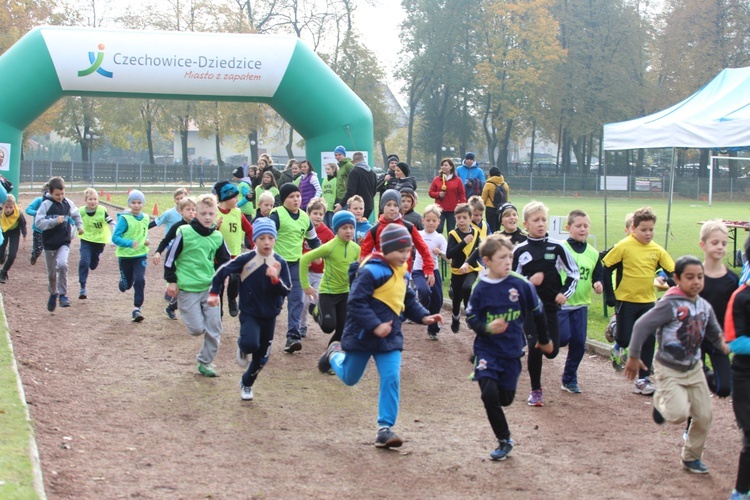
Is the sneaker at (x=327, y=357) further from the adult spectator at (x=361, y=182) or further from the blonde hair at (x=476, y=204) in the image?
the adult spectator at (x=361, y=182)

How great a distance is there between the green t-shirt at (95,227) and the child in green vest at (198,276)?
15.3ft

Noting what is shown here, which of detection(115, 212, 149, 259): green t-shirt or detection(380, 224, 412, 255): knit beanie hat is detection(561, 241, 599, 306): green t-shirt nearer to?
detection(380, 224, 412, 255): knit beanie hat

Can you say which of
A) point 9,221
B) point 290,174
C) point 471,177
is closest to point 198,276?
point 9,221

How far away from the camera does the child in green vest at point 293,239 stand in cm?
1028

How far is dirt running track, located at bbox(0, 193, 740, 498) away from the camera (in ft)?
19.2

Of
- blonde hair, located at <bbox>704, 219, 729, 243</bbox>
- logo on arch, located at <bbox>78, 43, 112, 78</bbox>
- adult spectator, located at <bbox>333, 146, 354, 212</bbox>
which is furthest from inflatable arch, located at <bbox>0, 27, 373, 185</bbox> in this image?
blonde hair, located at <bbox>704, 219, 729, 243</bbox>

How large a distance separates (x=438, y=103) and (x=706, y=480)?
217ft

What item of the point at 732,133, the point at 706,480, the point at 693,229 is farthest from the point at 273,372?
the point at 693,229

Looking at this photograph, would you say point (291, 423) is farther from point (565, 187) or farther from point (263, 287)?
point (565, 187)

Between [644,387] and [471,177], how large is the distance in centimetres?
1002

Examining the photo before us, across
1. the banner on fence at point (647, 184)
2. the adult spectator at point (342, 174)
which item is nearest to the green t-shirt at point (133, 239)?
the adult spectator at point (342, 174)

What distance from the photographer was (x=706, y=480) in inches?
238

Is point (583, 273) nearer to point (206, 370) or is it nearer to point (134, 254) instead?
point (206, 370)

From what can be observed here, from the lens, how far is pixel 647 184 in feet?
196
